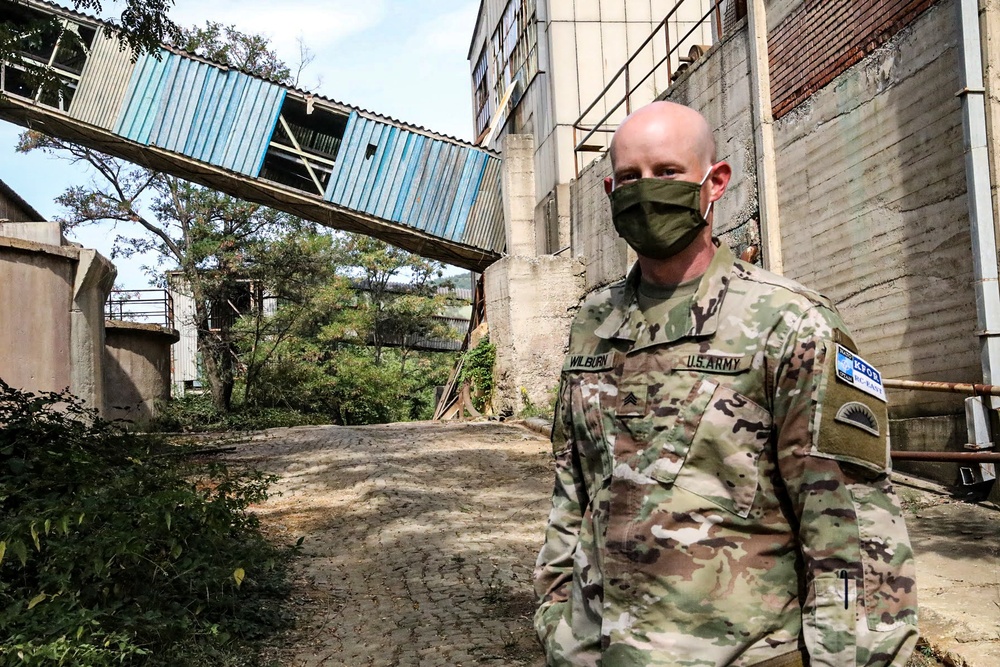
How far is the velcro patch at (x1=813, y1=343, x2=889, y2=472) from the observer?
150cm

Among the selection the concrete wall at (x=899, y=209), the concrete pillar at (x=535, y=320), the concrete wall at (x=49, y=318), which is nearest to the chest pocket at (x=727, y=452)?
the concrete wall at (x=899, y=209)

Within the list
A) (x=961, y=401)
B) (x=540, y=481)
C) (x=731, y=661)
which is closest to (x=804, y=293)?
(x=731, y=661)

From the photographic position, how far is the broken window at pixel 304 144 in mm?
17781

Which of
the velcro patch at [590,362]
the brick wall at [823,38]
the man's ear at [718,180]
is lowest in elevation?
the velcro patch at [590,362]

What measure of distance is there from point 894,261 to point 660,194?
601cm

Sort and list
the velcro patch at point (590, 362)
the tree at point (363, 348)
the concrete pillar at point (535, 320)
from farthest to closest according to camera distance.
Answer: the tree at point (363, 348) → the concrete pillar at point (535, 320) → the velcro patch at point (590, 362)

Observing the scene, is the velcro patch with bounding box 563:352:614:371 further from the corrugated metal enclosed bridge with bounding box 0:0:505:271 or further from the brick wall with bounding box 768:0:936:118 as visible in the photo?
the corrugated metal enclosed bridge with bounding box 0:0:505:271

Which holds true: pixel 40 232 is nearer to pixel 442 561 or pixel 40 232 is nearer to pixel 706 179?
pixel 442 561

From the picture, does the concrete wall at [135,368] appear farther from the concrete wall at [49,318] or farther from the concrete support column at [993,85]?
the concrete support column at [993,85]

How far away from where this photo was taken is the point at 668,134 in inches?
68.5

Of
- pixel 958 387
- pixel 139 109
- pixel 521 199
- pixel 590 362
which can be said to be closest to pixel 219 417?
pixel 139 109

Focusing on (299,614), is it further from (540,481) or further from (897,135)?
(897,135)

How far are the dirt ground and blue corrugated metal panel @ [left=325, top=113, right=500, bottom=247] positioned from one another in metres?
8.32

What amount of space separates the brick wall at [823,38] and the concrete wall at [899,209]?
0.43 ft
